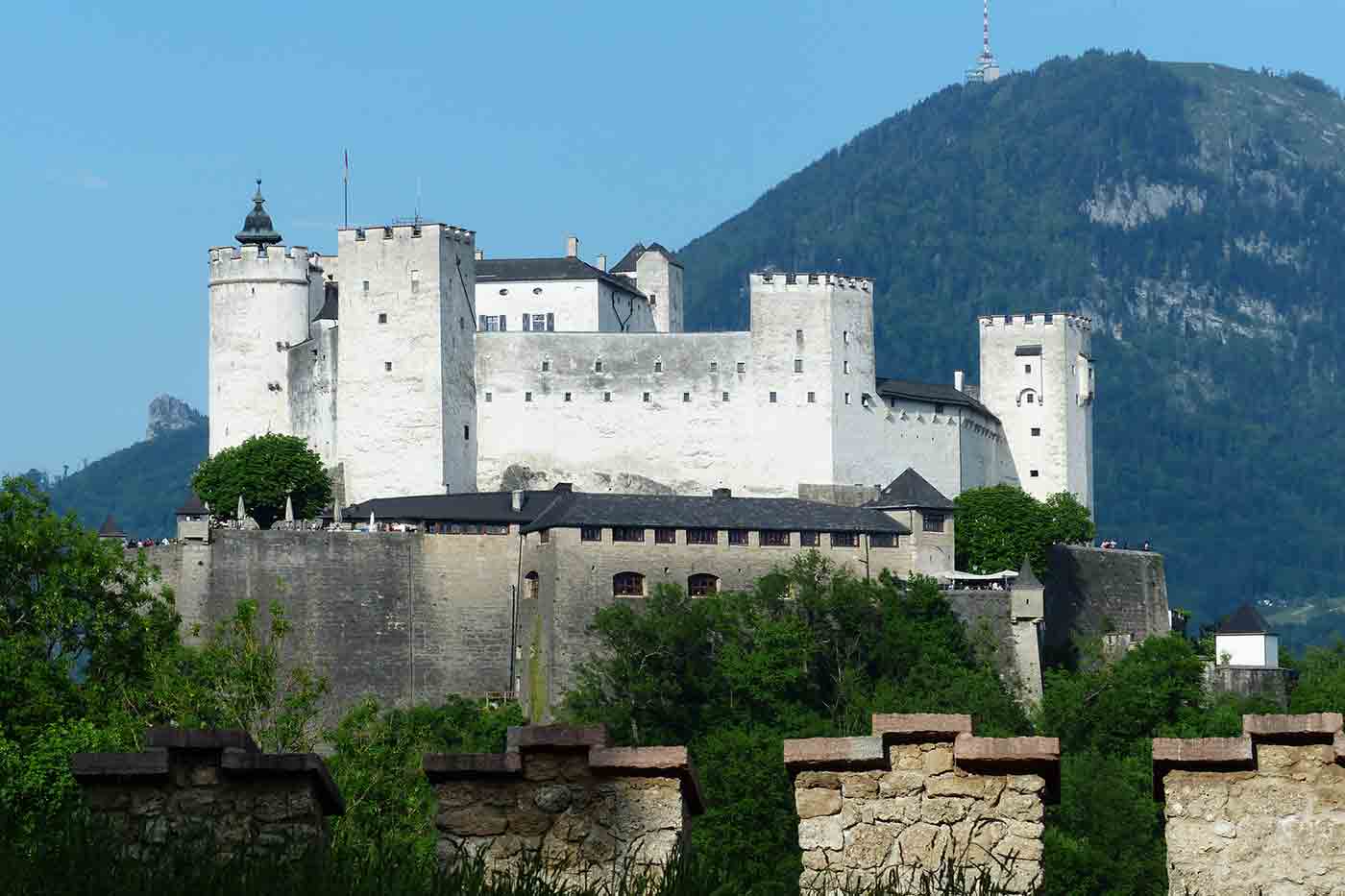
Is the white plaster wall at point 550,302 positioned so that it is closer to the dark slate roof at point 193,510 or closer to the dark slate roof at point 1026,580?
the dark slate roof at point 193,510

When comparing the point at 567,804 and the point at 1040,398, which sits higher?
the point at 1040,398

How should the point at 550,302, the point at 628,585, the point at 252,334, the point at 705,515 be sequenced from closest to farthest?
1. the point at 628,585
2. the point at 705,515
3. the point at 252,334
4. the point at 550,302

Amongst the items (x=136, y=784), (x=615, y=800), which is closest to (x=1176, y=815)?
(x=615, y=800)

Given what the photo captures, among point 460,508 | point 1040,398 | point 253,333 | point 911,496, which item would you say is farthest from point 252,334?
point 1040,398

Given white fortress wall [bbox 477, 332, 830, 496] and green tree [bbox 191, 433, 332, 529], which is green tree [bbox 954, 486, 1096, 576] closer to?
white fortress wall [bbox 477, 332, 830, 496]

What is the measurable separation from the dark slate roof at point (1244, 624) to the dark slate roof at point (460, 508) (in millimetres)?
22110

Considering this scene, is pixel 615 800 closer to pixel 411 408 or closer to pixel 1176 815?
pixel 1176 815

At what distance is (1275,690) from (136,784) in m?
70.9

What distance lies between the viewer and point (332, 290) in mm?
93375

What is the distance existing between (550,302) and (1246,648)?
2482 centimetres

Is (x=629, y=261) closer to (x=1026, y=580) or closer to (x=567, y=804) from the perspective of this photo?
(x=1026, y=580)

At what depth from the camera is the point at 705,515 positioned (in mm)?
77938

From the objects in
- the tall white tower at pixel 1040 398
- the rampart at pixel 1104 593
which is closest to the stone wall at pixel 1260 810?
the rampart at pixel 1104 593

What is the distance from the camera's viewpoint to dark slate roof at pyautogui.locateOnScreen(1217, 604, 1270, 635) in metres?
89.7
